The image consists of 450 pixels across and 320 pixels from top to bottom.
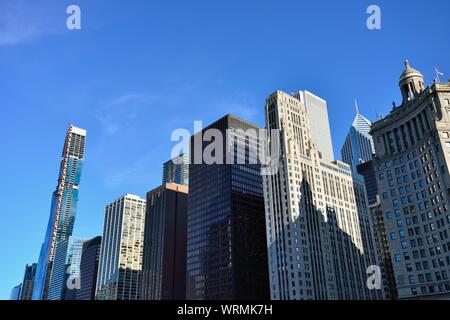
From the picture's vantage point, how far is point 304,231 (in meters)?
171

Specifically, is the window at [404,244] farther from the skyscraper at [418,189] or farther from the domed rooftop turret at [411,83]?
the domed rooftop turret at [411,83]

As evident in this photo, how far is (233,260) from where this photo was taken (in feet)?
641

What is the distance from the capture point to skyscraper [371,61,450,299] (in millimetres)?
106438

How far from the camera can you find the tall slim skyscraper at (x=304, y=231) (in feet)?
540

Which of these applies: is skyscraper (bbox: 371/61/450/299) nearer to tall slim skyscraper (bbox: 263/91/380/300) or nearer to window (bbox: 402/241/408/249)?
window (bbox: 402/241/408/249)

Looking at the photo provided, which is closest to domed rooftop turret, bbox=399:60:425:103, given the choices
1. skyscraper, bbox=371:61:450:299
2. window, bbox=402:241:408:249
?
skyscraper, bbox=371:61:450:299

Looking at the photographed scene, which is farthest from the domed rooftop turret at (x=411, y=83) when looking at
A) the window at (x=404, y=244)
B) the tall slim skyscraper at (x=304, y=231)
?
the tall slim skyscraper at (x=304, y=231)
